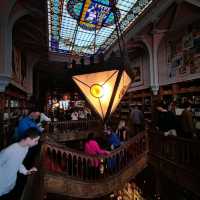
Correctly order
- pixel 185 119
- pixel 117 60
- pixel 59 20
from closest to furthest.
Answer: pixel 117 60, pixel 185 119, pixel 59 20

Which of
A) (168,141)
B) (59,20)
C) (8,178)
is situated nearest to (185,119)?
(168,141)

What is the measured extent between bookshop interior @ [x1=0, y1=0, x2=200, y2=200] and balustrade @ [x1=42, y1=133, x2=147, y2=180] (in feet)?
0.08

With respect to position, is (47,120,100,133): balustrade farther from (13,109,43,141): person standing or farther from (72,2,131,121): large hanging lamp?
(72,2,131,121): large hanging lamp

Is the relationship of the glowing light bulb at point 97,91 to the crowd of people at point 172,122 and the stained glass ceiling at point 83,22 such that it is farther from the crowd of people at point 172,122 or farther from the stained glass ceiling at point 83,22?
the stained glass ceiling at point 83,22

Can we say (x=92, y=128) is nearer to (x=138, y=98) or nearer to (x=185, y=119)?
(x=138, y=98)

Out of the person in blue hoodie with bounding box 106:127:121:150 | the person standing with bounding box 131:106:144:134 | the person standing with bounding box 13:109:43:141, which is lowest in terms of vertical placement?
the person in blue hoodie with bounding box 106:127:121:150

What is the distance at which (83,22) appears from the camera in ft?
25.0

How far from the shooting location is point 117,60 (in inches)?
80.8

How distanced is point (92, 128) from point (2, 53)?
5664 mm

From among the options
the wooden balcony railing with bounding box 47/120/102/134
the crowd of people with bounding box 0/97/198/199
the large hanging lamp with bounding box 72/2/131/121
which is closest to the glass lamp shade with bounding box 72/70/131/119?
the large hanging lamp with bounding box 72/2/131/121

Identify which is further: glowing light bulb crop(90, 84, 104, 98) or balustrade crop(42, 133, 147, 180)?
balustrade crop(42, 133, 147, 180)

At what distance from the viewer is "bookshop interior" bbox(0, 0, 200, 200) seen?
7.05ft

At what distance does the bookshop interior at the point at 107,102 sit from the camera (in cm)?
215

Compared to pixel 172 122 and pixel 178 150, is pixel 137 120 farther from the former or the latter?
pixel 178 150
